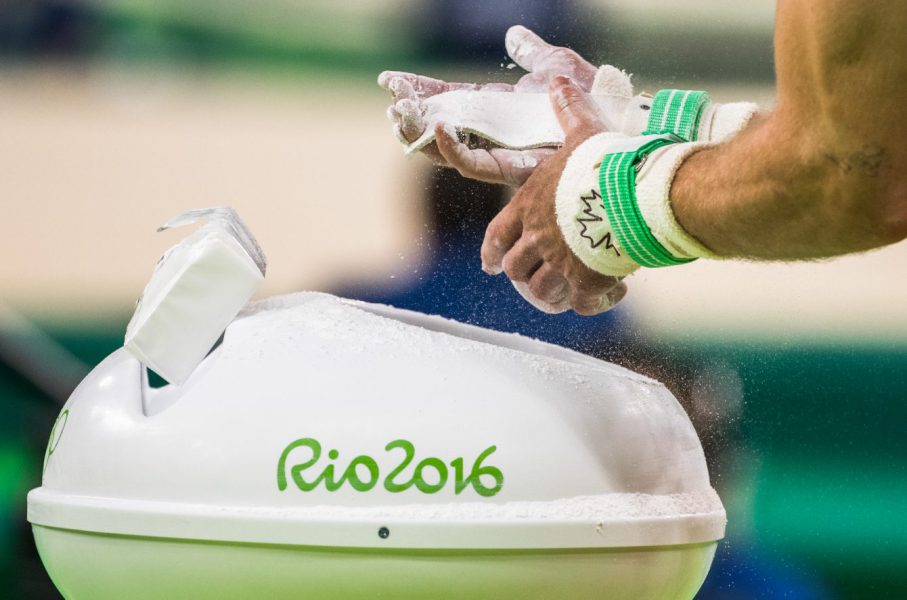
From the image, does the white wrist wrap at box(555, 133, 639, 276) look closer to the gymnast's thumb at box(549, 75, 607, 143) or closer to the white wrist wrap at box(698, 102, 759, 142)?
the gymnast's thumb at box(549, 75, 607, 143)

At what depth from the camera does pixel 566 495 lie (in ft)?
3.37

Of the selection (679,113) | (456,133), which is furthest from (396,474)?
(679,113)

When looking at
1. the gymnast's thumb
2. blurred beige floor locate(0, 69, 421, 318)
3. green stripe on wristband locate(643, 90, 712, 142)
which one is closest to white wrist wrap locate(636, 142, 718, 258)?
the gymnast's thumb

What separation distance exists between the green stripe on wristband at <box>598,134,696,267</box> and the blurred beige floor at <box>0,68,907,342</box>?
2.54 ft

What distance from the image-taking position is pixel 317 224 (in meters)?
1.91

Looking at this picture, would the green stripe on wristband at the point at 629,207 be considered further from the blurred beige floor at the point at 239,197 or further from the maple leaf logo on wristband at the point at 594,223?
the blurred beige floor at the point at 239,197

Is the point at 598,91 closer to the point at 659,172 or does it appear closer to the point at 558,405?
the point at 659,172

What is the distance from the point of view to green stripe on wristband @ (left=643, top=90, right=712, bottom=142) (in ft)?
4.35

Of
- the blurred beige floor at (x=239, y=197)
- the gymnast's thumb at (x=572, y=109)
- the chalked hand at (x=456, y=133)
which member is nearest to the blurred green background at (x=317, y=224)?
the blurred beige floor at (x=239, y=197)

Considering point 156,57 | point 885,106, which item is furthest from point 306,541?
point 156,57

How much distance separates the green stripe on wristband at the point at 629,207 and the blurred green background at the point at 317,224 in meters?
0.74

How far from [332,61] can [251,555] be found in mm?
1217

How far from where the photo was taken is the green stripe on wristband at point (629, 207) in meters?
1.03

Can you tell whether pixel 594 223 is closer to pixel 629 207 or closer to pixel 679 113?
pixel 629 207
